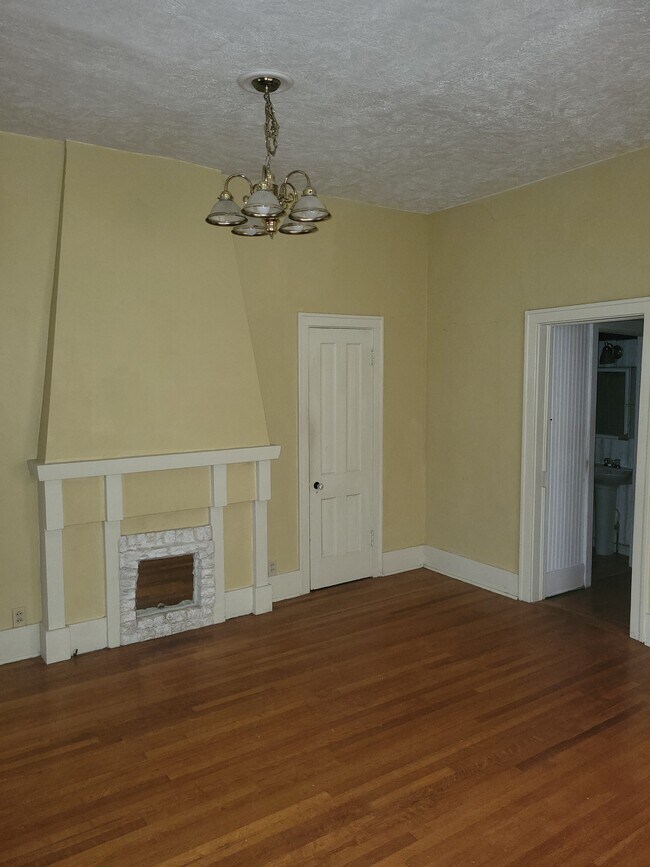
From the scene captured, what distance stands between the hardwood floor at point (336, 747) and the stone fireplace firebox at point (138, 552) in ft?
0.50

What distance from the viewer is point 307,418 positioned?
5.23m

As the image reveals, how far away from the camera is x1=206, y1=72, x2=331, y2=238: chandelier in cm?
278

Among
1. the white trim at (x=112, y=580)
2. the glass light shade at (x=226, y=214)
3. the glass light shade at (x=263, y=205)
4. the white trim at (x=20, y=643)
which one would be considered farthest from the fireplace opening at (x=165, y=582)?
the glass light shade at (x=263, y=205)

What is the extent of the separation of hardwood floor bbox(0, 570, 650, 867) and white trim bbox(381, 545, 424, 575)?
1.08 meters

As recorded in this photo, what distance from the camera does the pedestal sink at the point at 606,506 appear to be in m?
6.36

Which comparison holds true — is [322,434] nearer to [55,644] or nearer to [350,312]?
[350,312]

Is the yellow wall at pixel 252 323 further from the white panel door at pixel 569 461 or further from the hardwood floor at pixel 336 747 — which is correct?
the hardwood floor at pixel 336 747

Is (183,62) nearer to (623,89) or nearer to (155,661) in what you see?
(623,89)

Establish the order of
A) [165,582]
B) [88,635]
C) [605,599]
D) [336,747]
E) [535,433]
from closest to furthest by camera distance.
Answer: [336,747] → [88,635] → [165,582] → [535,433] → [605,599]

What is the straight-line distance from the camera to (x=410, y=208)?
5.53 m

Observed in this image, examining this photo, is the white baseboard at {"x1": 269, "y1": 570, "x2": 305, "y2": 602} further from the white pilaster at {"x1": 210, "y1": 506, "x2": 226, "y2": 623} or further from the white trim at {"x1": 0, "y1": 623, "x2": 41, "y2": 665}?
the white trim at {"x1": 0, "y1": 623, "x2": 41, "y2": 665}

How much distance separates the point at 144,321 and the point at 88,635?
2018mm

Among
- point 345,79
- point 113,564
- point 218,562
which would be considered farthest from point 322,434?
point 345,79

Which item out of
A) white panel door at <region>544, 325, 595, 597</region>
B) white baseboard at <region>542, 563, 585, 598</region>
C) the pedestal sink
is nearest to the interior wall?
white panel door at <region>544, 325, 595, 597</region>
